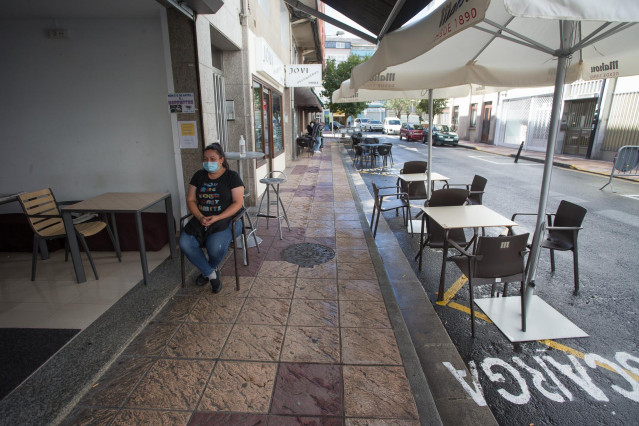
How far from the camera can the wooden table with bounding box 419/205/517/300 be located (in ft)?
12.5

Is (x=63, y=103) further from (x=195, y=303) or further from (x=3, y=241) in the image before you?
(x=195, y=303)

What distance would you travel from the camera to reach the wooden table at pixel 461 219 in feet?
12.5

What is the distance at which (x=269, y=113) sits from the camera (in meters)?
10.6

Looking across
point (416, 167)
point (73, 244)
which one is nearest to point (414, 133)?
Answer: point (416, 167)

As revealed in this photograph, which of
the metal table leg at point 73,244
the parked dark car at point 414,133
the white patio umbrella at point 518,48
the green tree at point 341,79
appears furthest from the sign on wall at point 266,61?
the parked dark car at point 414,133

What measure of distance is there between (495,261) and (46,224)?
5.12 meters

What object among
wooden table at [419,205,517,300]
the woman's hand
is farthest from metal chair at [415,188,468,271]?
the woman's hand

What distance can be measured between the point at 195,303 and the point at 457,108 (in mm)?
35568

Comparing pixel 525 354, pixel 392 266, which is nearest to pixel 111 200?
pixel 392 266

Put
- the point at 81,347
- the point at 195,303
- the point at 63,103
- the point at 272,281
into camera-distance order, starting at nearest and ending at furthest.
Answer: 1. the point at 81,347
2. the point at 195,303
3. the point at 272,281
4. the point at 63,103

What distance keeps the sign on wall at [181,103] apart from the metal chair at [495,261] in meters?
4.00

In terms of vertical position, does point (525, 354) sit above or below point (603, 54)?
below

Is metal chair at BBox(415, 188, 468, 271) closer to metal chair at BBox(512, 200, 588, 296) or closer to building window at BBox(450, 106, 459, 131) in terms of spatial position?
metal chair at BBox(512, 200, 588, 296)

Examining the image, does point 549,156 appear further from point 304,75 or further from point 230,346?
point 304,75
